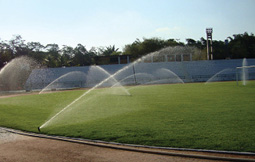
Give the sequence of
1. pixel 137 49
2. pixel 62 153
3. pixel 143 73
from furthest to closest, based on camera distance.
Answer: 1. pixel 137 49
2. pixel 143 73
3. pixel 62 153

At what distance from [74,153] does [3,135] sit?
409cm

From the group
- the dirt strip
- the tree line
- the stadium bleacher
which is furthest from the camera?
the tree line

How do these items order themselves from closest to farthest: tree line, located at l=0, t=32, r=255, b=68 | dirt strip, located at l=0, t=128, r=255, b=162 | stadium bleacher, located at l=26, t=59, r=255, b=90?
dirt strip, located at l=0, t=128, r=255, b=162
stadium bleacher, located at l=26, t=59, r=255, b=90
tree line, located at l=0, t=32, r=255, b=68

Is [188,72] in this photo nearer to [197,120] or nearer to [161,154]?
[197,120]

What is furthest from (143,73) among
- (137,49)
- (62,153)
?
(62,153)

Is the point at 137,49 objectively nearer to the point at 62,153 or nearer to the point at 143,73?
the point at 143,73

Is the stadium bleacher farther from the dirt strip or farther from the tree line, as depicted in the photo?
the dirt strip

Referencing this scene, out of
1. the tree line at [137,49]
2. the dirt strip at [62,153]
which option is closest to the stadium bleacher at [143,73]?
the tree line at [137,49]

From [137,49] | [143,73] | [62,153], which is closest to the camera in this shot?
[62,153]

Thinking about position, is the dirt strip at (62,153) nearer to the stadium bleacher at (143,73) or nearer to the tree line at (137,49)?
the stadium bleacher at (143,73)

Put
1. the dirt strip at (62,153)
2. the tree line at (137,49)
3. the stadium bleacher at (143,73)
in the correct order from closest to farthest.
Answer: the dirt strip at (62,153) → the stadium bleacher at (143,73) → the tree line at (137,49)

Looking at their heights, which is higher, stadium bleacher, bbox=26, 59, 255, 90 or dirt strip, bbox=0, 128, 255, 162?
stadium bleacher, bbox=26, 59, 255, 90

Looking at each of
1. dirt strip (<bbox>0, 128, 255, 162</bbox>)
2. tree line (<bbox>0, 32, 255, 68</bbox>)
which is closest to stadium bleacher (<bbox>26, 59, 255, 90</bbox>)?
tree line (<bbox>0, 32, 255, 68</bbox>)

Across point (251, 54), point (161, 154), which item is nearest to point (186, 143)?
point (161, 154)
